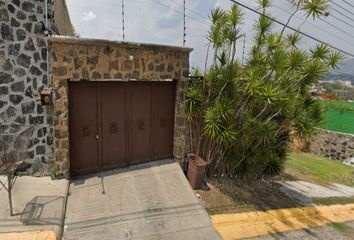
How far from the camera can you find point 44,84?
6754 millimetres

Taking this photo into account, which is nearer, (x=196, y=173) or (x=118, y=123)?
(x=118, y=123)

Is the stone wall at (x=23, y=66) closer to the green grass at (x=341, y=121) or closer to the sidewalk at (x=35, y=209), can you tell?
the sidewalk at (x=35, y=209)

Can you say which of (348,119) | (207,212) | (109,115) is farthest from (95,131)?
(348,119)

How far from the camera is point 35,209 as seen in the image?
582cm

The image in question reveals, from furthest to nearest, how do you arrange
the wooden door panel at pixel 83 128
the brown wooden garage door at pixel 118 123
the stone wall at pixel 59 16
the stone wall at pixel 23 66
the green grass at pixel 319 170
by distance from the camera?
the green grass at pixel 319 170
the stone wall at pixel 59 16
the brown wooden garage door at pixel 118 123
the wooden door panel at pixel 83 128
the stone wall at pixel 23 66

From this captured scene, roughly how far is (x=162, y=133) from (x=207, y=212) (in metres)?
2.86

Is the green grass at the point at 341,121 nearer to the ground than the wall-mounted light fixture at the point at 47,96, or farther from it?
nearer to the ground

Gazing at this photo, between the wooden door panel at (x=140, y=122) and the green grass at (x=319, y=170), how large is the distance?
748 centimetres

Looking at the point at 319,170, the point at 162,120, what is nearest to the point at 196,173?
the point at 162,120

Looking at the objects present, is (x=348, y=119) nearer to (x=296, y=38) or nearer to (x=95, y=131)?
(x=296, y=38)

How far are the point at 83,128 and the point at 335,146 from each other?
15.2 meters

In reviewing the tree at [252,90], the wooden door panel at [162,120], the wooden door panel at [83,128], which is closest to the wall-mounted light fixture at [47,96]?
the wooden door panel at [83,128]

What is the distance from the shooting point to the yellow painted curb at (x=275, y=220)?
22.0 feet

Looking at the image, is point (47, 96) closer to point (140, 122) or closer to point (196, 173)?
point (140, 122)
